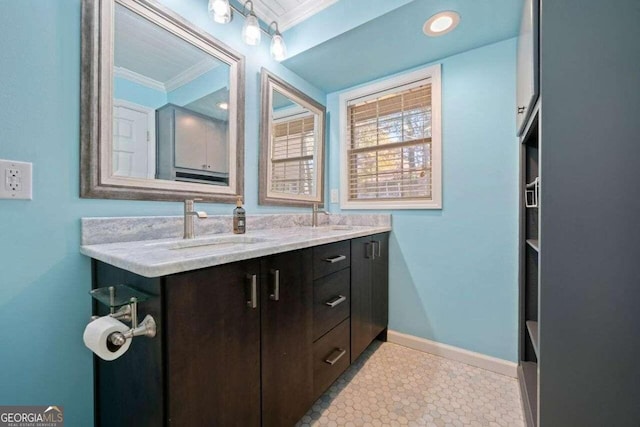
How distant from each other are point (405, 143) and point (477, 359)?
5.02ft

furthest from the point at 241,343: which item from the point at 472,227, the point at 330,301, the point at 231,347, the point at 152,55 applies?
the point at 472,227

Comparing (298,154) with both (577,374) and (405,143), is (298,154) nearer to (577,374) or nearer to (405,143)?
(405,143)

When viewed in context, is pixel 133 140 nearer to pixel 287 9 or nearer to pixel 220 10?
pixel 220 10

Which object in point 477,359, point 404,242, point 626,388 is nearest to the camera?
point 626,388

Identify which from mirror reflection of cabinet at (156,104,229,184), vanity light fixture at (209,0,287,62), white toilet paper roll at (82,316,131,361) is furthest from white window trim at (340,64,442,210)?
white toilet paper roll at (82,316,131,361)

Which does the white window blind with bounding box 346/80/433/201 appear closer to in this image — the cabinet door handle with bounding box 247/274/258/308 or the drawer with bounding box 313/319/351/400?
the drawer with bounding box 313/319/351/400

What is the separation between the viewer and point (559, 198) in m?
0.84

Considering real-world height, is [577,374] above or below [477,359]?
above

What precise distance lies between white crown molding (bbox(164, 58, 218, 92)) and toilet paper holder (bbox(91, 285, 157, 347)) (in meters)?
0.97

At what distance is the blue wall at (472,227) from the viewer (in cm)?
158

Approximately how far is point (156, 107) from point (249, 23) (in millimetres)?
695

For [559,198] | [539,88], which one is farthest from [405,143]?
[559,198]

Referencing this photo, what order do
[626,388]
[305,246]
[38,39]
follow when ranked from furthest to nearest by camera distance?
[305,246] → [38,39] → [626,388]

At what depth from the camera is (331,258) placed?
51.4 inches
